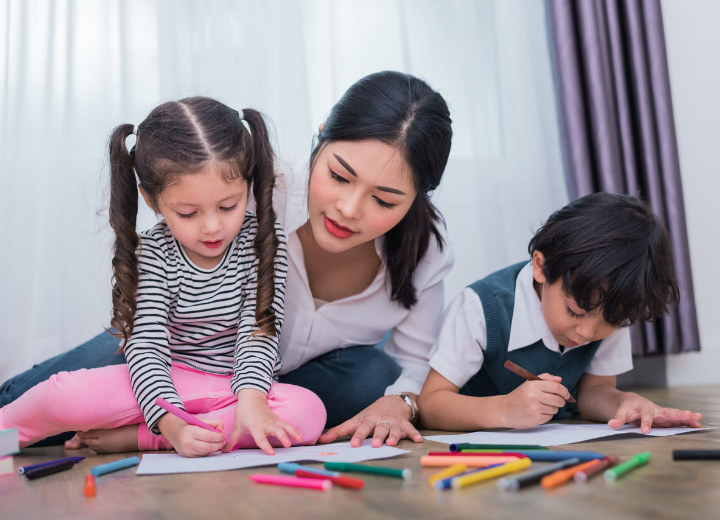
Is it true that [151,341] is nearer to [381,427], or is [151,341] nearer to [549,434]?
[381,427]

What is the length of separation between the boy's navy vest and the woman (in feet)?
0.52

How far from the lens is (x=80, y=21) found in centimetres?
197

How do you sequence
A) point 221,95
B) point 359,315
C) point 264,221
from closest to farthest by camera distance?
point 264,221 → point 359,315 → point 221,95

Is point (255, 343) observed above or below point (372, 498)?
above

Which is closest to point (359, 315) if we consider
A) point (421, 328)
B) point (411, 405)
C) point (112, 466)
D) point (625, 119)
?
point (421, 328)

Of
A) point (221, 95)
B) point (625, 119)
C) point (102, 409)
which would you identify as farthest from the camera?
point (625, 119)

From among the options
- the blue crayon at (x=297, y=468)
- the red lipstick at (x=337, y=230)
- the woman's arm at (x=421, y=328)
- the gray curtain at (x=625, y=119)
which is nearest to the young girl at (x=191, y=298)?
the red lipstick at (x=337, y=230)

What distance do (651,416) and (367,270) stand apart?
654mm

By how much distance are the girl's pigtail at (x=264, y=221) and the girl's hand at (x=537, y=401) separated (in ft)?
1.46

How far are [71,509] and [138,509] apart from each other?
0.09 metres

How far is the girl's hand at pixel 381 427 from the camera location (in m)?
1.14

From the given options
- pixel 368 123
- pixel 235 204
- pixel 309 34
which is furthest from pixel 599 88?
pixel 235 204

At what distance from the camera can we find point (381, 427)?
117 cm

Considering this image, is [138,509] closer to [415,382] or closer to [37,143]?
[415,382]
